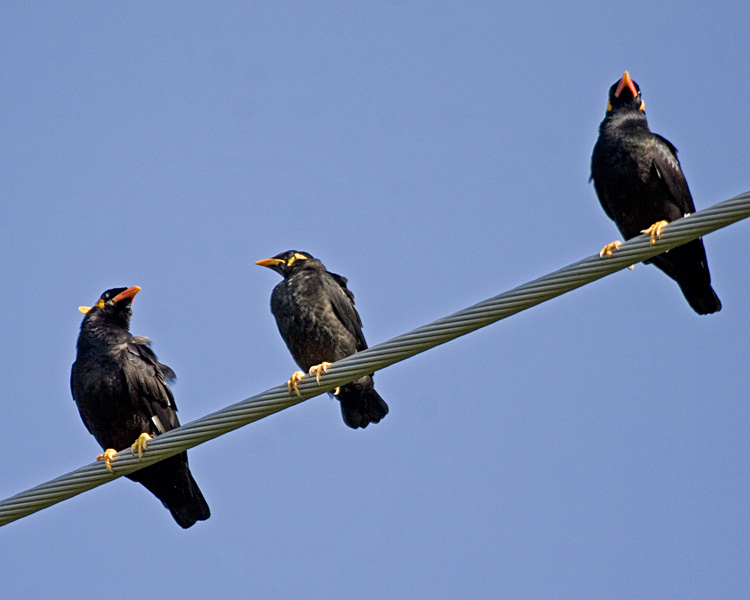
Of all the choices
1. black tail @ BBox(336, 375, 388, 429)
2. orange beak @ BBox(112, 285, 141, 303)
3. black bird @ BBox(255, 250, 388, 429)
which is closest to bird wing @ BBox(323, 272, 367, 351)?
black bird @ BBox(255, 250, 388, 429)

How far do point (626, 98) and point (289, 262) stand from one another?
262 centimetres

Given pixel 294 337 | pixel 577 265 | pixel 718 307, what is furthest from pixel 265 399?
pixel 718 307

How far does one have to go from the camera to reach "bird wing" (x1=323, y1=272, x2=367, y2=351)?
7.59m

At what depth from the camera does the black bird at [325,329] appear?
290 inches

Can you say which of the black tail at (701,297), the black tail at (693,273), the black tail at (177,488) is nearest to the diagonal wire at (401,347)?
the black tail at (177,488)

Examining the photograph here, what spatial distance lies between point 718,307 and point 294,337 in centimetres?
278

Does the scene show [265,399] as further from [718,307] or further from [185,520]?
[718,307]

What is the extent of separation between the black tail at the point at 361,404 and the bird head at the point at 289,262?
103 cm

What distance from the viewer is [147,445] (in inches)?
199

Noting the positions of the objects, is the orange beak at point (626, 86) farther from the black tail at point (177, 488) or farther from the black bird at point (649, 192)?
the black tail at point (177, 488)

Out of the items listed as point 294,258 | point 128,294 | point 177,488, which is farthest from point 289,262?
point 177,488

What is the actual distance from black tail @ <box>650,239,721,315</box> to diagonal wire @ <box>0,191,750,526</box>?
5.81 feet

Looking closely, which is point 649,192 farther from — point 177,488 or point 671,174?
point 177,488

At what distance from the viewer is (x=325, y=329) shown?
24.5 feet
